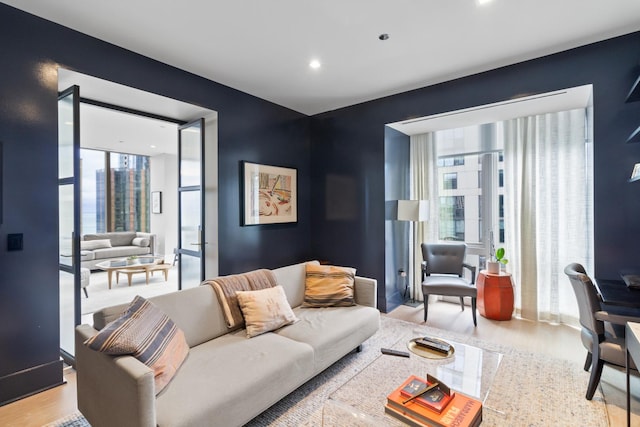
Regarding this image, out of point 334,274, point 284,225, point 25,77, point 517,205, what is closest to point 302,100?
point 284,225

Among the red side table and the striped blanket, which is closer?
the striped blanket

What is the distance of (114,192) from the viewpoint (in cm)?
766

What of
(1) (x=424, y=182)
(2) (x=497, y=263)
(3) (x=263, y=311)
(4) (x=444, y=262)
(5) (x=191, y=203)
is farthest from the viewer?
(1) (x=424, y=182)

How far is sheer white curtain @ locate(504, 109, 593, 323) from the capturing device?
3416 millimetres

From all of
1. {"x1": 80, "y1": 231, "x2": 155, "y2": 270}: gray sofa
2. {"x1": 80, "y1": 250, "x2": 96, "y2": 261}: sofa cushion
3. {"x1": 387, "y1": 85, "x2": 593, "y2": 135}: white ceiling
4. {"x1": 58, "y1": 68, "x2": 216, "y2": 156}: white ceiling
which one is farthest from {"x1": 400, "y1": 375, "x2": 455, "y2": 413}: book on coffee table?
{"x1": 80, "y1": 250, "x2": 96, "y2": 261}: sofa cushion

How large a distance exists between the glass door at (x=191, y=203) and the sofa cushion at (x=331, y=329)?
5.07ft

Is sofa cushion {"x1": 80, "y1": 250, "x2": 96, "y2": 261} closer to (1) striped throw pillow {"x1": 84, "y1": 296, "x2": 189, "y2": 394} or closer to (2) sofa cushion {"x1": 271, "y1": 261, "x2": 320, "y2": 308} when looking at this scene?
(2) sofa cushion {"x1": 271, "y1": 261, "x2": 320, "y2": 308}

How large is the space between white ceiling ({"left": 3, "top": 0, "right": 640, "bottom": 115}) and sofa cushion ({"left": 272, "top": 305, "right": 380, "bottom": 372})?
2.39 meters

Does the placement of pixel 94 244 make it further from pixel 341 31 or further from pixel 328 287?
pixel 341 31

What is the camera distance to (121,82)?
2807 mm

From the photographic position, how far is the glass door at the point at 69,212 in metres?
2.60

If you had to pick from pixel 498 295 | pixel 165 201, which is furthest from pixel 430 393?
pixel 165 201

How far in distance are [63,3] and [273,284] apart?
2582 mm

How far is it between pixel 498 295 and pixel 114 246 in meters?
7.70
